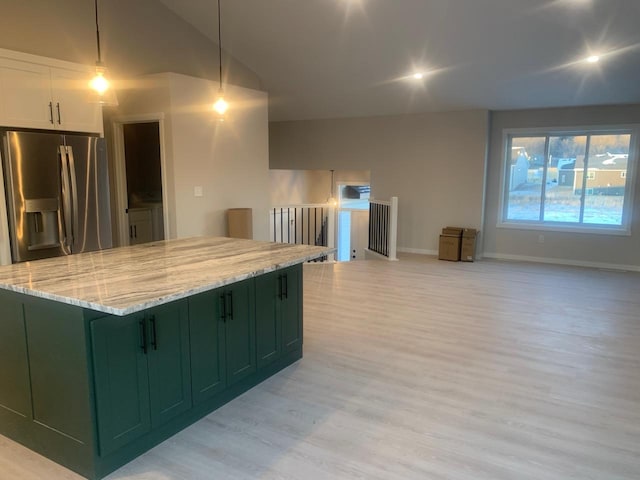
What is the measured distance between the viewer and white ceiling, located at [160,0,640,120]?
4855 mm

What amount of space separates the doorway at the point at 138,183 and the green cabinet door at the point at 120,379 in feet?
11.3

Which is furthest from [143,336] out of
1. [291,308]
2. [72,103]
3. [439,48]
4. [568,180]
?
[568,180]

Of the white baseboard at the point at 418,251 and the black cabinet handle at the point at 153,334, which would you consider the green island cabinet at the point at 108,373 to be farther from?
the white baseboard at the point at 418,251

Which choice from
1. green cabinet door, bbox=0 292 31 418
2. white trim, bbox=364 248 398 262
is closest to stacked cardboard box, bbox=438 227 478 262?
white trim, bbox=364 248 398 262

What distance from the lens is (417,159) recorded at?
8109 mm

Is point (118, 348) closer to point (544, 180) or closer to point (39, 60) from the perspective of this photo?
point (39, 60)

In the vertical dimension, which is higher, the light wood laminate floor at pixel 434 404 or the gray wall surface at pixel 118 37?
the gray wall surface at pixel 118 37

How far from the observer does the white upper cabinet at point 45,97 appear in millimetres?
3867

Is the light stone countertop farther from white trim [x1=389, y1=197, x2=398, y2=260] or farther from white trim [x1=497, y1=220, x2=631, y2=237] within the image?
white trim [x1=497, y1=220, x2=631, y2=237]

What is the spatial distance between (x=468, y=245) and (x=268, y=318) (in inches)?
200

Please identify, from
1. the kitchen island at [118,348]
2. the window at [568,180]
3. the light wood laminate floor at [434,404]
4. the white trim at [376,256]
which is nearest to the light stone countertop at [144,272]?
the kitchen island at [118,348]

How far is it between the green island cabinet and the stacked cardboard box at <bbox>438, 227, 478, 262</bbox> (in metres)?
5.31

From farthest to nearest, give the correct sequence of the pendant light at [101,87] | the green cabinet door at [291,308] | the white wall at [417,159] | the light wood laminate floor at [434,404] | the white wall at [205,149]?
the white wall at [417,159]
the white wall at [205,149]
the green cabinet door at [291,308]
the pendant light at [101,87]
the light wood laminate floor at [434,404]

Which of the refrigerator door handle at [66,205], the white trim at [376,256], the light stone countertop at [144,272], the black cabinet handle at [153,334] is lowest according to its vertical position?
the white trim at [376,256]
